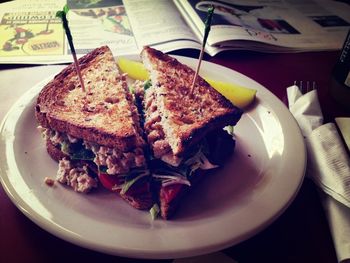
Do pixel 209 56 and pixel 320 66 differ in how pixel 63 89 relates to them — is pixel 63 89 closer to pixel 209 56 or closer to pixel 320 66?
pixel 209 56

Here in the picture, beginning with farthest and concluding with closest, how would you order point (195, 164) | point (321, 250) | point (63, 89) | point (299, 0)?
point (299, 0), point (63, 89), point (195, 164), point (321, 250)

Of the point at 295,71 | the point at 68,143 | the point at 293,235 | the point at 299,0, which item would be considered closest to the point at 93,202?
the point at 68,143

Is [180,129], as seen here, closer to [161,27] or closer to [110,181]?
[110,181]

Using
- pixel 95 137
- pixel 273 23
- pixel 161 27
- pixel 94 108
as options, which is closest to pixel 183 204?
pixel 95 137

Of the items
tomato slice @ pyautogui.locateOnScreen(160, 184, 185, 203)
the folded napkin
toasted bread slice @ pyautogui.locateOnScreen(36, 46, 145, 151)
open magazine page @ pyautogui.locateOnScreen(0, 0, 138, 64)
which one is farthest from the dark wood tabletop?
open magazine page @ pyautogui.locateOnScreen(0, 0, 138, 64)

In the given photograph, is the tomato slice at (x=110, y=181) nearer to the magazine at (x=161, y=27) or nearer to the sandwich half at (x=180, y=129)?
the sandwich half at (x=180, y=129)
